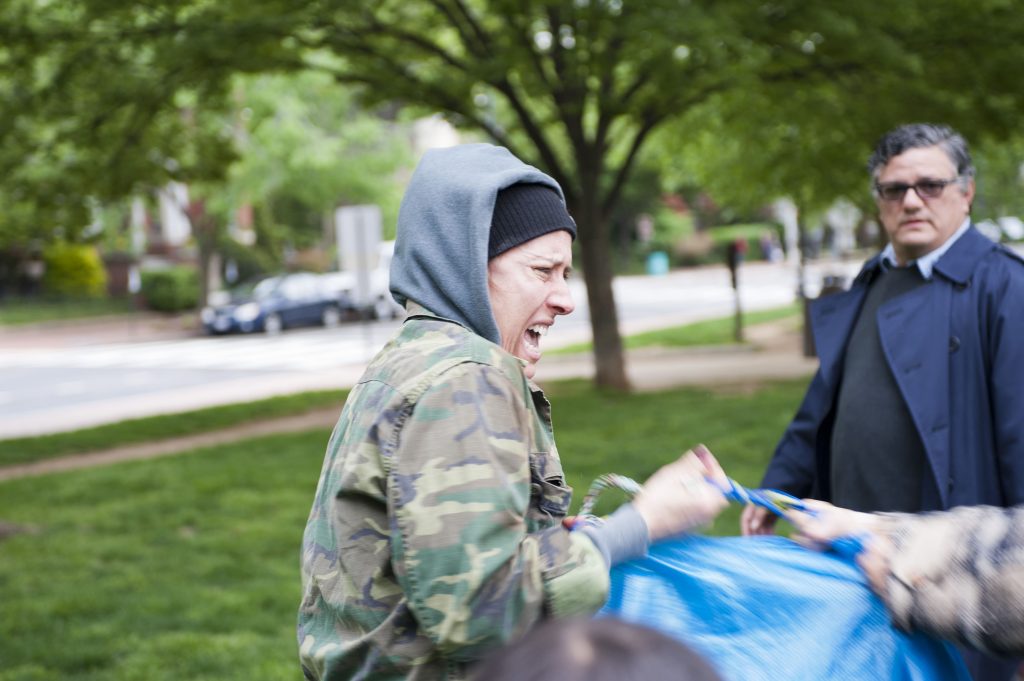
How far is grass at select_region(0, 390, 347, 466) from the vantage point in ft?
41.7

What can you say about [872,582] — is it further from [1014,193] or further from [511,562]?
[1014,193]

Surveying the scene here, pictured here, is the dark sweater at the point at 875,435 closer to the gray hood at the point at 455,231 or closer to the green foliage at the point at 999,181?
the gray hood at the point at 455,231

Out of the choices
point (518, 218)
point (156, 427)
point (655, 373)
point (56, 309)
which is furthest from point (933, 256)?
point (56, 309)

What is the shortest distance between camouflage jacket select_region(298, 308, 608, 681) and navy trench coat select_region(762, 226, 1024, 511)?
162 cm

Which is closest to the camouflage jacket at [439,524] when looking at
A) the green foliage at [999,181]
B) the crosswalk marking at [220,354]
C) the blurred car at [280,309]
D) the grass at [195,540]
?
the grass at [195,540]

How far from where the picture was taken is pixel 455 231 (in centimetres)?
183

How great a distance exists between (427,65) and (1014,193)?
28.5 feet

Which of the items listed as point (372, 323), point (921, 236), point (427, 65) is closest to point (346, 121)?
point (372, 323)

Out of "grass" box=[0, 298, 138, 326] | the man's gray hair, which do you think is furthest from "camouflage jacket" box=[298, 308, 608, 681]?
"grass" box=[0, 298, 138, 326]

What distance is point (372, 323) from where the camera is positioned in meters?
33.3

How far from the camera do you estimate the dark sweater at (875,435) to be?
3.21 metres

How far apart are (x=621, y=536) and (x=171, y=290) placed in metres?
38.2

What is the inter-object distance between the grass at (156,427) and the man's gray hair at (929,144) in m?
10.9

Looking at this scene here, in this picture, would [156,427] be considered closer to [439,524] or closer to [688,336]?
[688,336]
